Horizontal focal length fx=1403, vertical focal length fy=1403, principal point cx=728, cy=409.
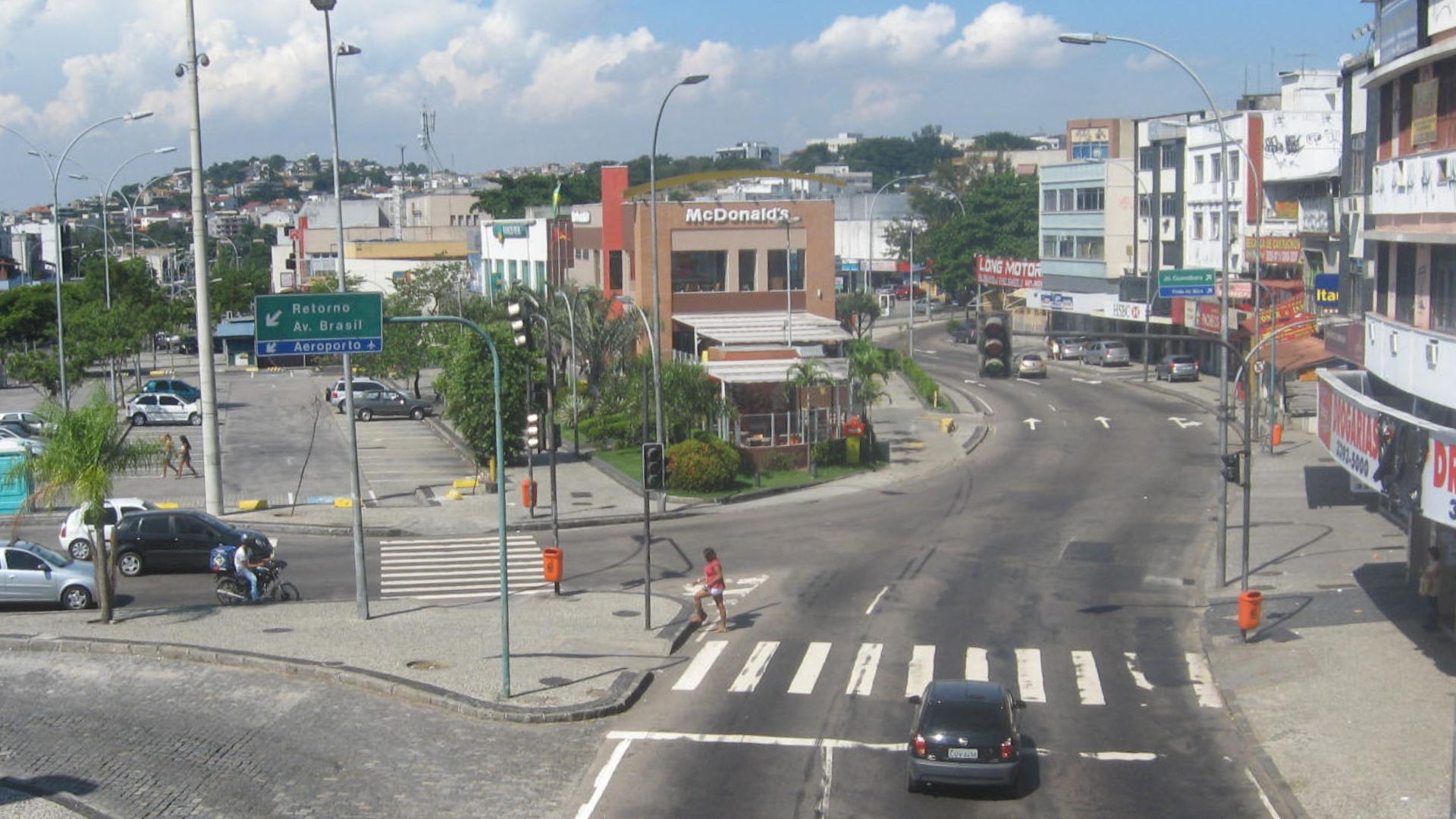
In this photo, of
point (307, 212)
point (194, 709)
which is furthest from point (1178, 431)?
point (307, 212)

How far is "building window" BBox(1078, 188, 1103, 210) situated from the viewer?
8612cm

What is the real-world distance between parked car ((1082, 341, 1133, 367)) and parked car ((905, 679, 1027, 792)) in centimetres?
6440

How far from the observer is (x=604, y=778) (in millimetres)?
18344

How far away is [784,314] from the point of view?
6238cm

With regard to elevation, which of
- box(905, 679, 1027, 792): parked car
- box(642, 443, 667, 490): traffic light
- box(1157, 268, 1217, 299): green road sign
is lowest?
box(905, 679, 1027, 792): parked car

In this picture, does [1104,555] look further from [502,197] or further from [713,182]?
[502,197]

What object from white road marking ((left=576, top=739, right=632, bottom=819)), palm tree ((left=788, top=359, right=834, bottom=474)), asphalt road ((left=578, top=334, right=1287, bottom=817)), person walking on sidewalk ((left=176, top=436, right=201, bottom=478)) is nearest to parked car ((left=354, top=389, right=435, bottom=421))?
person walking on sidewalk ((left=176, top=436, right=201, bottom=478))

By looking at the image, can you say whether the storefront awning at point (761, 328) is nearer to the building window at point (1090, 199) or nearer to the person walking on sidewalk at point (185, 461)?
the person walking on sidewalk at point (185, 461)

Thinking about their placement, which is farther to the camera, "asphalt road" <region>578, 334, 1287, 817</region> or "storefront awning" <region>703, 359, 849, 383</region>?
"storefront awning" <region>703, 359, 849, 383</region>

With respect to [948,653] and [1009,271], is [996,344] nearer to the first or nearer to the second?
[948,653]

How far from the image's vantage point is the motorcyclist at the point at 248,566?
1132 inches

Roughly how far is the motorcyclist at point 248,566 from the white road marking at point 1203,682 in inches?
718

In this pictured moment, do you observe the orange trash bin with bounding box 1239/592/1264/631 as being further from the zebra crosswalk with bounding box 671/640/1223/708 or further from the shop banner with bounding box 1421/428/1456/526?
→ the shop banner with bounding box 1421/428/1456/526

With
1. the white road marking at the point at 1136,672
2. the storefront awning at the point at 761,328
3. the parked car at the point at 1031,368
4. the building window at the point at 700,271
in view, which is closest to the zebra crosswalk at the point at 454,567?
the white road marking at the point at 1136,672
